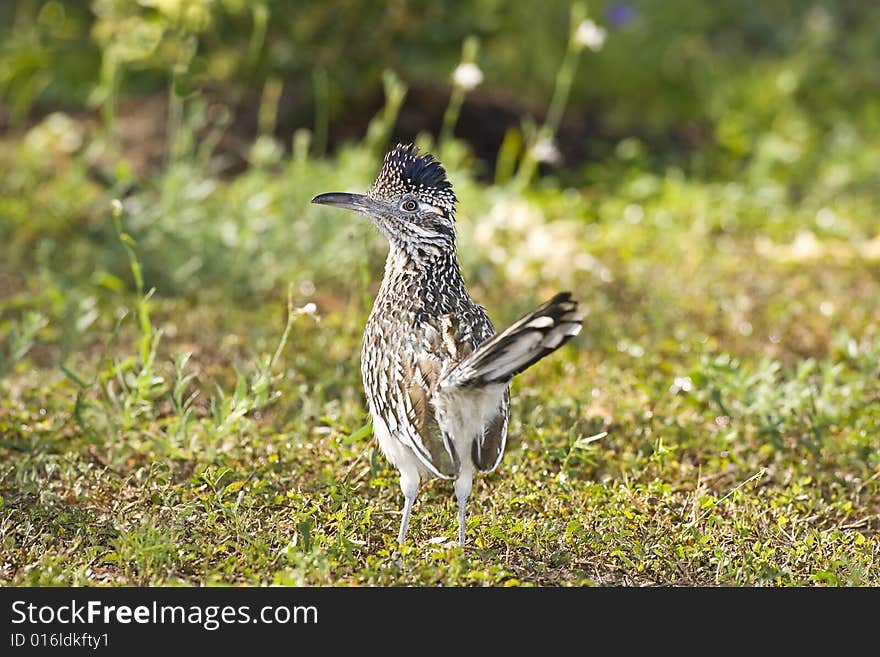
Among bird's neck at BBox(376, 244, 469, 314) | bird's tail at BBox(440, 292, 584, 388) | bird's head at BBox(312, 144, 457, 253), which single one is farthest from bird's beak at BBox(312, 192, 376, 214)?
bird's tail at BBox(440, 292, 584, 388)

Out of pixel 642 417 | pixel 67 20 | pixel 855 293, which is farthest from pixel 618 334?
pixel 67 20

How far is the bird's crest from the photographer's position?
15.7 feet

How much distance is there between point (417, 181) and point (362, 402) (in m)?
1.26

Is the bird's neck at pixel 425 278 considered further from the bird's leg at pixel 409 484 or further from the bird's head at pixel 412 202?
the bird's leg at pixel 409 484

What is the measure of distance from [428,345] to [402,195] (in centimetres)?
62

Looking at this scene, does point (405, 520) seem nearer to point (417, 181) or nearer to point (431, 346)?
point (431, 346)

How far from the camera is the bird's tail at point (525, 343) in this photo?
12.4 ft

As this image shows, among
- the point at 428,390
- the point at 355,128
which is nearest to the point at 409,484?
the point at 428,390

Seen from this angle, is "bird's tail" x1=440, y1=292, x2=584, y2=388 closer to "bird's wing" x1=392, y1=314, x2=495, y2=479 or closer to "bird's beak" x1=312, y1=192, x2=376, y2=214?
"bird's wing" x1=392, y1=314, x2=495, y2=479

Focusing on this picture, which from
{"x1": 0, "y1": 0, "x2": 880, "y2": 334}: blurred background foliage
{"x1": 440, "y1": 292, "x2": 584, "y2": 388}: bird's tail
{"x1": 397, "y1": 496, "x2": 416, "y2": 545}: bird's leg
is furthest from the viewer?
{"x1": 0, "y1": 0, "x2": 880, "y2": 334}: blurred background foliage

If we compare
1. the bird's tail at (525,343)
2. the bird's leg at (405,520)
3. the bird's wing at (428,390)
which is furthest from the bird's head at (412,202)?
the bird's leg at (405,520)

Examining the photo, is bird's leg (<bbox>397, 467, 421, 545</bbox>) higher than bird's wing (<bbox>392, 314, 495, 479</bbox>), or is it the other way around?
bird's wing (<bbox>392, 314, 495, 479</bbox>)

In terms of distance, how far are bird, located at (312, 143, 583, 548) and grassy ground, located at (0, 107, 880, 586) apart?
0.29 m

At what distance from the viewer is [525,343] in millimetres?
3863
